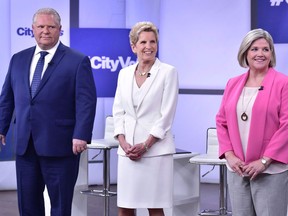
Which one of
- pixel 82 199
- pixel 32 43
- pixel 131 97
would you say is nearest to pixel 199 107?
pixel 32 43

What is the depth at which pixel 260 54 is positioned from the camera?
131 inches

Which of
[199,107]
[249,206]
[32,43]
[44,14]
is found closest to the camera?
[249,206]

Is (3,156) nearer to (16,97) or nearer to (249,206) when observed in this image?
(16,97)

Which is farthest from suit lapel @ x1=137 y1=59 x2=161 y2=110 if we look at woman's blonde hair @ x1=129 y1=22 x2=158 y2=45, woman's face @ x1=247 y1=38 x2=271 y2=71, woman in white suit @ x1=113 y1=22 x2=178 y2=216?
woman's face @ x1=247 y1=38 x2=271 y2=71

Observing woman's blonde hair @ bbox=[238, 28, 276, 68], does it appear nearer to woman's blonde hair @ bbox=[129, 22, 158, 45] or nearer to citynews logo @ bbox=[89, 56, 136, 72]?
woman's blonde hair @ bbox=[129, 22, 158, 45]

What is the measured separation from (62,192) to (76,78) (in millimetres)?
718

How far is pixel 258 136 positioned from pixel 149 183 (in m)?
1.09

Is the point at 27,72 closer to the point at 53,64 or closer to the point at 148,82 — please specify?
the point at 53,64

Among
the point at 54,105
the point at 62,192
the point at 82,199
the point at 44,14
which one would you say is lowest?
the point at 82,199

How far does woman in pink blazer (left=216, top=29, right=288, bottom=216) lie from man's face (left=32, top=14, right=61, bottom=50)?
1.25m

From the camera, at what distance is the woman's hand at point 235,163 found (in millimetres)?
3258

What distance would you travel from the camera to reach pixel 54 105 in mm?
4012

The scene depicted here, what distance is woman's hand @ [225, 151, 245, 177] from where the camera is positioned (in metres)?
3.26

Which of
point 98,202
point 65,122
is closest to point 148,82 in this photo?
point 65,122
